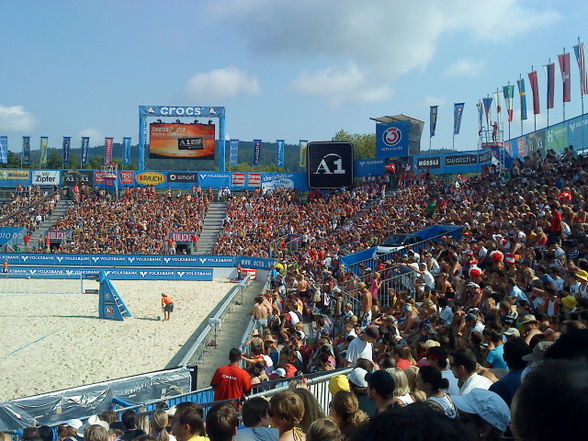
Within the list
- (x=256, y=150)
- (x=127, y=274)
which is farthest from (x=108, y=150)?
(x=127, y=274)

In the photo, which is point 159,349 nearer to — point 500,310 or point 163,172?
point 500,310

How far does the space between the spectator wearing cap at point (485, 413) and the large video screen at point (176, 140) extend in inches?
1718

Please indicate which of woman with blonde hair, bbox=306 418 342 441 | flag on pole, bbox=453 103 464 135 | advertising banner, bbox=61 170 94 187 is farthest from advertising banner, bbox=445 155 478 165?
woman with blonde hair, bbox=306 418 342 441

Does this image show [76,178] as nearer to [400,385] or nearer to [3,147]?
[3,147]

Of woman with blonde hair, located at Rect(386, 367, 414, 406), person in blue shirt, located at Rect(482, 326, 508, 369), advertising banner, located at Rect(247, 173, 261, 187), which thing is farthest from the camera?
advertising banner, located at Rect(247, 173, 261, 187)

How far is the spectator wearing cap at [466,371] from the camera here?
4621mm

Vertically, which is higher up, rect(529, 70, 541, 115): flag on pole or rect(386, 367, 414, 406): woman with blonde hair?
rect(529, 70, 541, 115): flag on pole

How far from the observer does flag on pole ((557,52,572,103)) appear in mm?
28611

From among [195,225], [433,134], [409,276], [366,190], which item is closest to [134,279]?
[195,225]

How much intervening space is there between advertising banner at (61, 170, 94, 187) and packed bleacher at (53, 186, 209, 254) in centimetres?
68

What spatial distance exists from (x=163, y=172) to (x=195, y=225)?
6.84 meters

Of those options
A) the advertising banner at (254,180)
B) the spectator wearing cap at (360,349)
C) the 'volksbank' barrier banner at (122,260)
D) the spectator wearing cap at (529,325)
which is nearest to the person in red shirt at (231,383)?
the spectator wearing cap at (360,349)

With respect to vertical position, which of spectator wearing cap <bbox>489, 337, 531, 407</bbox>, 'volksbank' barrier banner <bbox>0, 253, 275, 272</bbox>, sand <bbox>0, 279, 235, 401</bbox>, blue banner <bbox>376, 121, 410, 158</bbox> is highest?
blue banner <bbox>376, 121, 410, 158</bbox>

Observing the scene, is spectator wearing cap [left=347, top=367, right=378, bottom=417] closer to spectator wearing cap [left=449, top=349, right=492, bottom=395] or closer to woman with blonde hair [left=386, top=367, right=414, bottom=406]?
woman with blonde hair [left=386, top=367, right=414, bottom=406]
